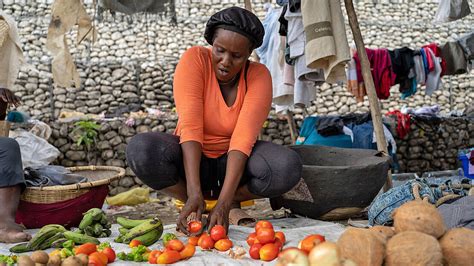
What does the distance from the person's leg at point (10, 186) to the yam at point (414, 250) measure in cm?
204

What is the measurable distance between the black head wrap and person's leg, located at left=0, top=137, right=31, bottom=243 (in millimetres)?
1469

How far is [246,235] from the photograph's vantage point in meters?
2.68

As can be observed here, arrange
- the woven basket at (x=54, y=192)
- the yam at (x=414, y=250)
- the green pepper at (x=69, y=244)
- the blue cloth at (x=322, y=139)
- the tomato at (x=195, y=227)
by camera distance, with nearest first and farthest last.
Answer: the yam at (x=414, y=250) < the green pepper at (x=69, y=244) < the tomato at (x=195, y=227) < the woven basket at (x=54, y=192) < the blue cloth at (x=322, y=139)

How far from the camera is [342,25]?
12.2 feet

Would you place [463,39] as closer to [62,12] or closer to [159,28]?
[62,12]

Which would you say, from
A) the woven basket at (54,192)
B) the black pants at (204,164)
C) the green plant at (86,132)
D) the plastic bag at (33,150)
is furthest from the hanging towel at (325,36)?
the green plant at (86,132)

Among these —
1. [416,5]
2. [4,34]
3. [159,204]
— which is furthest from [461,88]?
[4,34]

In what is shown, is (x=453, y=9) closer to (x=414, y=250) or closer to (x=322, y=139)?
(x=322, y=139)

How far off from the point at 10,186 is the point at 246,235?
A: 149cm

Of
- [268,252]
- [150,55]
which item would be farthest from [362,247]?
[150,55]

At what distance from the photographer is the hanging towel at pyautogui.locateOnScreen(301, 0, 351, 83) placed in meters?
3.60

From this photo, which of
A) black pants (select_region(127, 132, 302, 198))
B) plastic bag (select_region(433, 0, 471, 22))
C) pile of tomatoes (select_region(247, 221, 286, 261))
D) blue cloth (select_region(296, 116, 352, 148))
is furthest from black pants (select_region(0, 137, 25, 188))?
plastic bag (select_region(433, 0, 471, 22))

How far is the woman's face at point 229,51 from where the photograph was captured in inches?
106

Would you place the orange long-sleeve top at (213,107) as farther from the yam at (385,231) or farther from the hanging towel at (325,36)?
the yam at (385,231)
